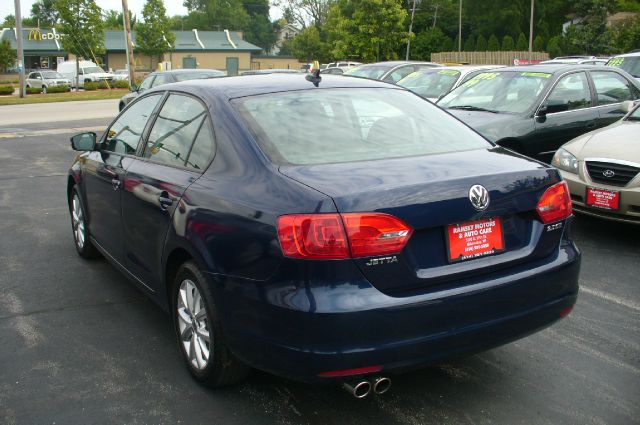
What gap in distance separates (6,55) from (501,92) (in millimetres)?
60572

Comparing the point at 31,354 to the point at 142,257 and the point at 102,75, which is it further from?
the point at 102,75

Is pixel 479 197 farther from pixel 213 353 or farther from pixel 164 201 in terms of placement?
pixel 164 201

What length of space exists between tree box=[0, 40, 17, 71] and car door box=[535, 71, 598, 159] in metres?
60.8

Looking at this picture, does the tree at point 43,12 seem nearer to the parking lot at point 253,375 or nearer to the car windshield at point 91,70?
the car windshield at point 91,70

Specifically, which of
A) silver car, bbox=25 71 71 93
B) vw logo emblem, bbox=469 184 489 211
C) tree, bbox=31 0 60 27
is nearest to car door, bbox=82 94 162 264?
vw logo emblem, bbox=469 184 489 211

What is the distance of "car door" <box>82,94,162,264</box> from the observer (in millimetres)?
4667

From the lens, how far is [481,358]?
401 centimetres

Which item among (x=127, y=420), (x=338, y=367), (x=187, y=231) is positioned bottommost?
(x=127, y=420)

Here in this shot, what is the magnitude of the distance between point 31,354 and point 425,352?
2454 mm

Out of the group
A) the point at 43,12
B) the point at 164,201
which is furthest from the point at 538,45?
the point at 43,12

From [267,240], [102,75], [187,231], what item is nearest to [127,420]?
[187,231]

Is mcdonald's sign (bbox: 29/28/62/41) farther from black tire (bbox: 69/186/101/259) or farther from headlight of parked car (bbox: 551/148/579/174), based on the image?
headlight of parked car (bbox: 551/148/579/174)

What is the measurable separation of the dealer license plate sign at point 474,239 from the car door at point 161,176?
4.44ft

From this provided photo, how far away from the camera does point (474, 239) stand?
316 cm
